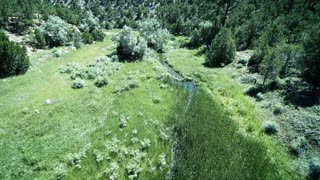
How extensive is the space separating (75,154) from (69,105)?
1236 cm

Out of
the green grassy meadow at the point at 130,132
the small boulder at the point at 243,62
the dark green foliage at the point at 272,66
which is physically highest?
the dark green foliage at the point at 272,66

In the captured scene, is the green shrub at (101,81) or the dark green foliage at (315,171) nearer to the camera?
the dark green foliage at (315,171)

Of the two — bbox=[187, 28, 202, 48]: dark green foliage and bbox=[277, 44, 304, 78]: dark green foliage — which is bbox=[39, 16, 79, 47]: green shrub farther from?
bbox=[277, 44, 304, 78]: dark green foliage

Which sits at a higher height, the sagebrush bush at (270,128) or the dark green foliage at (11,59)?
the dark green foliage at (11,59)

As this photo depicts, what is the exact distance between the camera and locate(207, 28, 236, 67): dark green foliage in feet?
212

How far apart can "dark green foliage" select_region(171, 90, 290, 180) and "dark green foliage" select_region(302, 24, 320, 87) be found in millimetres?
17391

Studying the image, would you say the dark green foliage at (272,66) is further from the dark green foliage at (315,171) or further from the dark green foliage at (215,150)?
the dark green foliage at (315,171)

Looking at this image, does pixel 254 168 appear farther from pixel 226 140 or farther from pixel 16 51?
pixel 16 51

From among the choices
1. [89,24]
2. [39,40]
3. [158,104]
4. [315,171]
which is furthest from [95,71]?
[89,24]

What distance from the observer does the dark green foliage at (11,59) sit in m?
48.6

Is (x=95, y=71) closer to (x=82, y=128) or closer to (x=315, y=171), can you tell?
(x=82, y=128)

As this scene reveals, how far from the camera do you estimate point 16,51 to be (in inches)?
1975

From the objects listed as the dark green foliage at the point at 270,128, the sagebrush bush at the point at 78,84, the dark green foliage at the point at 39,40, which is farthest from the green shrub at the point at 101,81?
the dark green foliage at the point at 270,128

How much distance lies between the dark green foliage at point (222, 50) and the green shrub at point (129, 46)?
15837 mm
